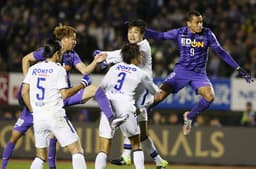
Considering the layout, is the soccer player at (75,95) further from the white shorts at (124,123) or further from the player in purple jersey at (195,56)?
the player in purple jersey at (195,56)

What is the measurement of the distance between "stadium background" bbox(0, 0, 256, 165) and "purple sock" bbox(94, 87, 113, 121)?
6.42m

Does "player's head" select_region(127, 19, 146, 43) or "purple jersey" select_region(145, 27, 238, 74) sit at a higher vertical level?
"player's head" select_region(127, 19, 146, 43)

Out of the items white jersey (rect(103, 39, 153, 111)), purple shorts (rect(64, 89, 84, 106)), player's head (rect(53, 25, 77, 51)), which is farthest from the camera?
white jersey (rect(103, 39, 153, 111))

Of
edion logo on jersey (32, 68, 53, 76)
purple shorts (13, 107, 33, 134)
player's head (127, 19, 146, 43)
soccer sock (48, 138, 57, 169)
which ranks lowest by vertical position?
soccer sock (48, 138, 57, 169)

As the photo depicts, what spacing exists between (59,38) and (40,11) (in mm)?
10513

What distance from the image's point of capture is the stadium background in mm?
19000

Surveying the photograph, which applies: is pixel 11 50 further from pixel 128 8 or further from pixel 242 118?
pixel 242 118

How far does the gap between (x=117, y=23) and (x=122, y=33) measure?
0.54 metres

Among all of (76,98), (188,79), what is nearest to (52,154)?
(76,98)

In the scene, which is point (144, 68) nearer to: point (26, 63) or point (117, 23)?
point (26, 63)

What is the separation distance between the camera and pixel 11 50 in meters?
20.9

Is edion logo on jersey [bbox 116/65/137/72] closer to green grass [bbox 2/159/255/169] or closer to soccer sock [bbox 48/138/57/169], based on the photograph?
soccer sock [bbox 48/138/57/169]

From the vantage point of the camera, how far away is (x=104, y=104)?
39.0 ft

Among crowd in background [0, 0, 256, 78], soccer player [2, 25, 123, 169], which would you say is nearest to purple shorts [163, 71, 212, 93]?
soccer player [2, 25, 123, 169]
